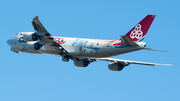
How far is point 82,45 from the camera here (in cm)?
5888

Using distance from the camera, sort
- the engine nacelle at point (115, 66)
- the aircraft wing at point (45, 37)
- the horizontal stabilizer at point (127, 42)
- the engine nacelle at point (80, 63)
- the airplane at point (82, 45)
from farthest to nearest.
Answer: the engine nacelle at point (115, 66) → the engine nacelle at point (80, 63) → the airplane at point (82, 45) → the aircraft wing at point (45, 37) → the horizontal stabilizer at point (127, 42)

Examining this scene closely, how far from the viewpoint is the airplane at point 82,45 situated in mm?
54156

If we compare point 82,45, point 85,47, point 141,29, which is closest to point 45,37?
point 82,45

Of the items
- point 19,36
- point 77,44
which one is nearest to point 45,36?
point 77,44

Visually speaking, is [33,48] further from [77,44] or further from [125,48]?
[125,48]

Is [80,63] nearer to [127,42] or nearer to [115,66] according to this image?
[115,66]

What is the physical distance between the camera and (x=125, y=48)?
5425 cm

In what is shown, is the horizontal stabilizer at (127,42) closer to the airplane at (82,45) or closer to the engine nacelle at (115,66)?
the airplane at (82,45)

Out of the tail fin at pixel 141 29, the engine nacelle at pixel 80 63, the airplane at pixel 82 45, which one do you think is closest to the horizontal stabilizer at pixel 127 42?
the airplane at pixel 82 45

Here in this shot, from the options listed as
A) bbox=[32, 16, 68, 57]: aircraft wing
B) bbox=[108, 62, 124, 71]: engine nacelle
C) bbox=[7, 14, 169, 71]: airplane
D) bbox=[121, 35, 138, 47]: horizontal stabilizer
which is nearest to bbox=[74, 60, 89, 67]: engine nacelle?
bbox=[7, 14, 169, 71]: airplane

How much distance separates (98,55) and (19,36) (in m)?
14.5

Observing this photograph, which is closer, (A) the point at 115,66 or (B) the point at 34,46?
(B) the point at 34,46

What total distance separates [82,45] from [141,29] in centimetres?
931

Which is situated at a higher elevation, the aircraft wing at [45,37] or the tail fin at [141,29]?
the aircraft wing at [45,37]
